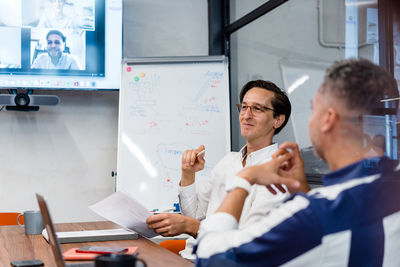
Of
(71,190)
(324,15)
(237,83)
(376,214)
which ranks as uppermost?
(324,15)

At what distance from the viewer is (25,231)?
6.48 feet

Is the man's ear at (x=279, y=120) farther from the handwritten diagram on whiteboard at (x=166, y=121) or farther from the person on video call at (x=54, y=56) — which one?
the person on video call at (x=54, y=56)

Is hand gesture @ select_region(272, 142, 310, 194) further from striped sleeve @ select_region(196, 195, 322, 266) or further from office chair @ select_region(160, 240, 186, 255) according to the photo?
office chair @ select_region(160, 240, 186, 255)

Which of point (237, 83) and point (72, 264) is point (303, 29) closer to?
point (237, 83)

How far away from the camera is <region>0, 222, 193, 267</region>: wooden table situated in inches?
57.1

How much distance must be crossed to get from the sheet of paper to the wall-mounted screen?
188cm

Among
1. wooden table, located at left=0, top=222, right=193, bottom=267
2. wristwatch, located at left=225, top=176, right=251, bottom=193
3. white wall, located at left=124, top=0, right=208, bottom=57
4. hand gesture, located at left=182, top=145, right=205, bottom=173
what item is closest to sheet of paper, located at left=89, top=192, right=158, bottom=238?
wooden table, located at left=0, top=222, right=193, bottom=267

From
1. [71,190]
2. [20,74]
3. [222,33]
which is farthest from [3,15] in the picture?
[222,33]

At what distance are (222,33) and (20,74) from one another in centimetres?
166

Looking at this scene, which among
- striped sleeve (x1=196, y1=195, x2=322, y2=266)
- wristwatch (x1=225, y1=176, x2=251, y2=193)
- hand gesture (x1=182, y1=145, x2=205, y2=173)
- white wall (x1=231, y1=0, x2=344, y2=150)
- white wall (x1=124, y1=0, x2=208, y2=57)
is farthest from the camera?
white wall (x1=124, y1=0, x2=208, y2=57)

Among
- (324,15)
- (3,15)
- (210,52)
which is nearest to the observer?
(324,15)

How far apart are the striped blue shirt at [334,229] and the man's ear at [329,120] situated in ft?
0.34

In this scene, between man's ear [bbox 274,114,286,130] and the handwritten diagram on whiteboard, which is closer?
man's ear [bbox 274,114,286,130]

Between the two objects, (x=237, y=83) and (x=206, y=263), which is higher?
(x=237, y=83)
